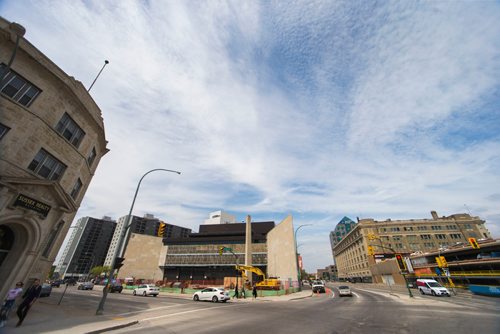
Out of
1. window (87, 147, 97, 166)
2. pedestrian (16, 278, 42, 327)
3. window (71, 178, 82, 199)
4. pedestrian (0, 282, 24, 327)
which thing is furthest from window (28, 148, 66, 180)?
pedestrian (16, 278, 42, 327)

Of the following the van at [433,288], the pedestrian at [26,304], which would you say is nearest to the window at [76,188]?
the pedestrian at [26,304]

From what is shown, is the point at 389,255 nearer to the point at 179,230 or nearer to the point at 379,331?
the point at 379,331

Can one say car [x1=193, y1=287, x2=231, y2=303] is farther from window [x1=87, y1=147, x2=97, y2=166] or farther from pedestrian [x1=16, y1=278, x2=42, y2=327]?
window [x1=87, y1=147, x2=97, y2=166]

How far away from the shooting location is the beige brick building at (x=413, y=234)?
81.4 m

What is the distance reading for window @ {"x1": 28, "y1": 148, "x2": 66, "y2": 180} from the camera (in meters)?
14.1

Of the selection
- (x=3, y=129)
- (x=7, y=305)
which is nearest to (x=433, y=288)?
(x=7, y=305)

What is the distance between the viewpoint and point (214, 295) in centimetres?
2464

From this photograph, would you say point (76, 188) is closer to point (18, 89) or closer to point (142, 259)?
point (18, 89)

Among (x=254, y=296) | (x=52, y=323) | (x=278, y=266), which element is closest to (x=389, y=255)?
(x=278, y=266)

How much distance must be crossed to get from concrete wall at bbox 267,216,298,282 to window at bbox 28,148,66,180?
4048 centimetres

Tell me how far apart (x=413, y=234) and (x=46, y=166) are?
348 feet

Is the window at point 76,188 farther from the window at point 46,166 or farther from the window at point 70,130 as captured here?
the window at point 70,130

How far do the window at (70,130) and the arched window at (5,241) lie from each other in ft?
22.2

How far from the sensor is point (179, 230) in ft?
548
